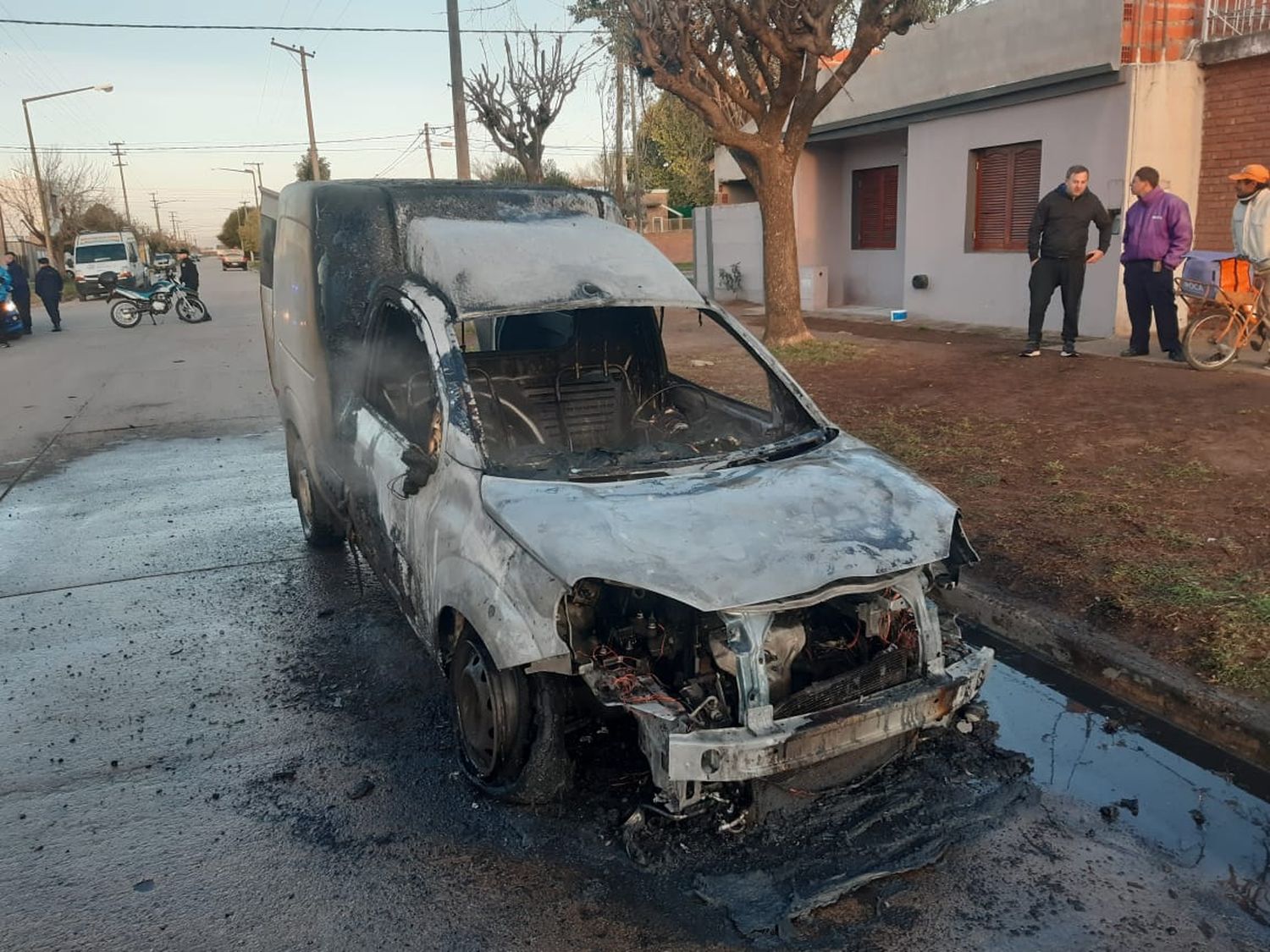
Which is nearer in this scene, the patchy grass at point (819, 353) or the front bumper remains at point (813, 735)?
the front bumper remains at point (813, 735)

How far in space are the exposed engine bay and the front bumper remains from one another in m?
0.01

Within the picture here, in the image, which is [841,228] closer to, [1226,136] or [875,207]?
[875,207]

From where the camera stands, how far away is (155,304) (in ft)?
78.4

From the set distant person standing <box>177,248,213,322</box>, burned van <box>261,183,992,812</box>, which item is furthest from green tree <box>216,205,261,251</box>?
burned van <box>261,183,992,812</box>

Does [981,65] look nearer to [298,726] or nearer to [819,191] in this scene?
[819,191]

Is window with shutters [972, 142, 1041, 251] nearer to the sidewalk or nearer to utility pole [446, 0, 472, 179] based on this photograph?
the sidewalk

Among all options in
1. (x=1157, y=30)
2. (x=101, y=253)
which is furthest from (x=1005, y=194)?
(x=101, y=253)

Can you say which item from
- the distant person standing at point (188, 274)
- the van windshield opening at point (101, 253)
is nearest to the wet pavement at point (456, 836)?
the distant person standing at point (188, 274)

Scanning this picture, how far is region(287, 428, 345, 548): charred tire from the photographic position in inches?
242

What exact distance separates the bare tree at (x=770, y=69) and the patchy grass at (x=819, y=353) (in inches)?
12.7

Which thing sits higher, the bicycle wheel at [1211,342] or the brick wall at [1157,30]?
the brick wall at [1157,30]

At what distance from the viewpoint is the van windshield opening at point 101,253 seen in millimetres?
34594

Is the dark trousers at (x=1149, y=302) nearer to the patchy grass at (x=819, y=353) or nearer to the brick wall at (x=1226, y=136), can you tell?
the brick wall at (x=1226, y=136)

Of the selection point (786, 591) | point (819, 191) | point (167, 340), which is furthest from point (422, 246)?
point (167, 340)
